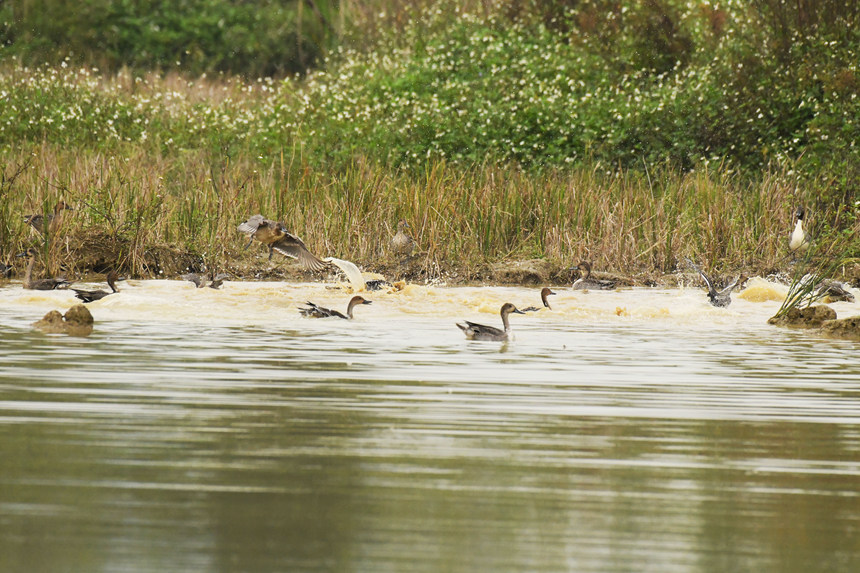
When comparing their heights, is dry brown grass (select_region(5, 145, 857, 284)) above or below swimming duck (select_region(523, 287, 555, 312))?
above

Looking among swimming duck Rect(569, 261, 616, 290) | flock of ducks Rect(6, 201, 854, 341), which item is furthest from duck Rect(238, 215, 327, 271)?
swimming duck Rect(569, 261, 616, 290)

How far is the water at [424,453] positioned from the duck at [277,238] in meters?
3.69

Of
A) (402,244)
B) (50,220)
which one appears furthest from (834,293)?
(50,220)

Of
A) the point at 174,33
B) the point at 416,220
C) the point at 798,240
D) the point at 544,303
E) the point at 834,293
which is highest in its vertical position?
the point at 174,33

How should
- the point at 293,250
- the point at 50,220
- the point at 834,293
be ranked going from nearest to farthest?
the point at 834,293 < the point at 293,250 < the point at 50,220

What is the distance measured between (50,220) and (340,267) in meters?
3.67

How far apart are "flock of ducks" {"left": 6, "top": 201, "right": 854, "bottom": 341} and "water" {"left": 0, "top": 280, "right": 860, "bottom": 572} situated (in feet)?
5.86

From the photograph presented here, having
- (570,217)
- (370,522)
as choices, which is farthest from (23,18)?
(370,522)

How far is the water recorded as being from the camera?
4609 millimetres

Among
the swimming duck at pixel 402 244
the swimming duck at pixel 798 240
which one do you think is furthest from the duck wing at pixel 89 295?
the swimming duck at pixel 798 240

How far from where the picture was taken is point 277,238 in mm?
16109

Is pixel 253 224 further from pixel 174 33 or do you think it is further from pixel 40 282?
pixel 174 33

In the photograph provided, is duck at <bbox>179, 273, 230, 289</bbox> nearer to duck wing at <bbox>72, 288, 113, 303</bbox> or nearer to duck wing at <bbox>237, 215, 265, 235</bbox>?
duck wing at <bbox>237, 215, 265, 235</bbox>

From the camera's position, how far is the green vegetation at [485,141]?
19453 mm
